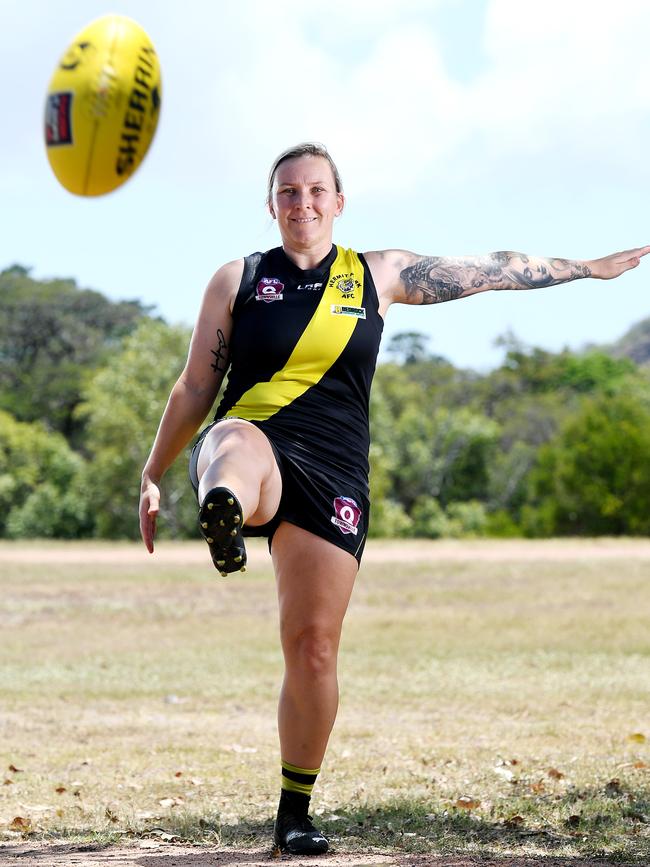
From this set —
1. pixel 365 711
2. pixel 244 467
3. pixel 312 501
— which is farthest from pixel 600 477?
pixel 244 467

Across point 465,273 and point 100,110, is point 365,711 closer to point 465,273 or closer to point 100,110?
point 465,273

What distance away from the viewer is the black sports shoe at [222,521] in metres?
3.82

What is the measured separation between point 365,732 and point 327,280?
14.9 feet

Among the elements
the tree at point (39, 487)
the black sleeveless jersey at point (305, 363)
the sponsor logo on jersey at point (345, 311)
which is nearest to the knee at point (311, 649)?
the black sleeveless jersey at point (305, 363)

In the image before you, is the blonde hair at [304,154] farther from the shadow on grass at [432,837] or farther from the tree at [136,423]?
the tree at [136,423]

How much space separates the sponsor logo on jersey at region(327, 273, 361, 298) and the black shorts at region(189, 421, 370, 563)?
64 cm

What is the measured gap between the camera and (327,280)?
4.59 m

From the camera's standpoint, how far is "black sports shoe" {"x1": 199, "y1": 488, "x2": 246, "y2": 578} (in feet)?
12.5

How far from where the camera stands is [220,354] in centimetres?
457

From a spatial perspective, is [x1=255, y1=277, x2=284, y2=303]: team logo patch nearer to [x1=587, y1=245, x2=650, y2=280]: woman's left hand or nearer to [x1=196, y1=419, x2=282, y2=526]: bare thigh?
[x1=196, y1=419, x2=282, y2=526]: bare thigh

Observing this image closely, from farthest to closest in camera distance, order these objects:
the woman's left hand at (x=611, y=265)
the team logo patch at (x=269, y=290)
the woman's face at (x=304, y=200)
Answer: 1. the woman's left hand at (x=611, y=265)
2. the woman's face at (x=304, y=200)
3. the team logo patch at (x=269, y=290)

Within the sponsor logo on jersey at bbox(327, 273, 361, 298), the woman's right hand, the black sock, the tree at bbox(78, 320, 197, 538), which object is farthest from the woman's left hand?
the tree at bbox(78, 320, 197, 538)

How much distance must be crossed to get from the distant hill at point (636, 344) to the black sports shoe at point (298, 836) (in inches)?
4695

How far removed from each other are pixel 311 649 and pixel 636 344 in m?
126
